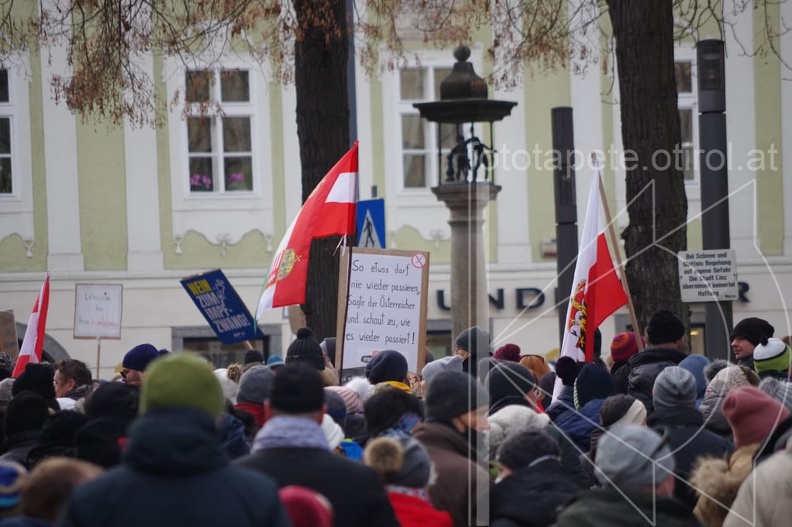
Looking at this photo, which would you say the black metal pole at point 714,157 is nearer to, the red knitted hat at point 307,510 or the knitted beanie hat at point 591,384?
the knitted beanie hat at point 591,384

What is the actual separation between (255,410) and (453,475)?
1.88m

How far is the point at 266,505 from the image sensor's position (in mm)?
3568

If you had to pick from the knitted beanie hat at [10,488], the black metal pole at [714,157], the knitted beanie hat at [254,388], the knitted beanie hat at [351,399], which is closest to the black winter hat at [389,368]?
the knitted beanie hat at [351,399]

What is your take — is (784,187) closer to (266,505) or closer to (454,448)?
(454,448)

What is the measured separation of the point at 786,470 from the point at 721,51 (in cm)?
816

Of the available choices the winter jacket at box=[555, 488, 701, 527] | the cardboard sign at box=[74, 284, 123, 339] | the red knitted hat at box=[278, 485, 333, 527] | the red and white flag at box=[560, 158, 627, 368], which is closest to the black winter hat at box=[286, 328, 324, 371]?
the red and white flag at box=[560, 158, 627, 368]

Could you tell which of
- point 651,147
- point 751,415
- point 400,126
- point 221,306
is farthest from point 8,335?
point 751,415

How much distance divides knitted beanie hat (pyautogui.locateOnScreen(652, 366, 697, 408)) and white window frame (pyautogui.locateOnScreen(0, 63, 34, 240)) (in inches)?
697

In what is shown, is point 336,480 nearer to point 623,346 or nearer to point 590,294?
point 623,346

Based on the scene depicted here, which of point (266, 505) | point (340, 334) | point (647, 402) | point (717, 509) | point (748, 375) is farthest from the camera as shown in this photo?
point (340, 334)

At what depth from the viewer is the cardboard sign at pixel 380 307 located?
32.7ft

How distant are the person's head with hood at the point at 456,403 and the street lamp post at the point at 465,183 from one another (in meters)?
7.94

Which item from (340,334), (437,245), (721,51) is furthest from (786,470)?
(437,245)

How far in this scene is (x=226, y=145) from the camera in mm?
23125
